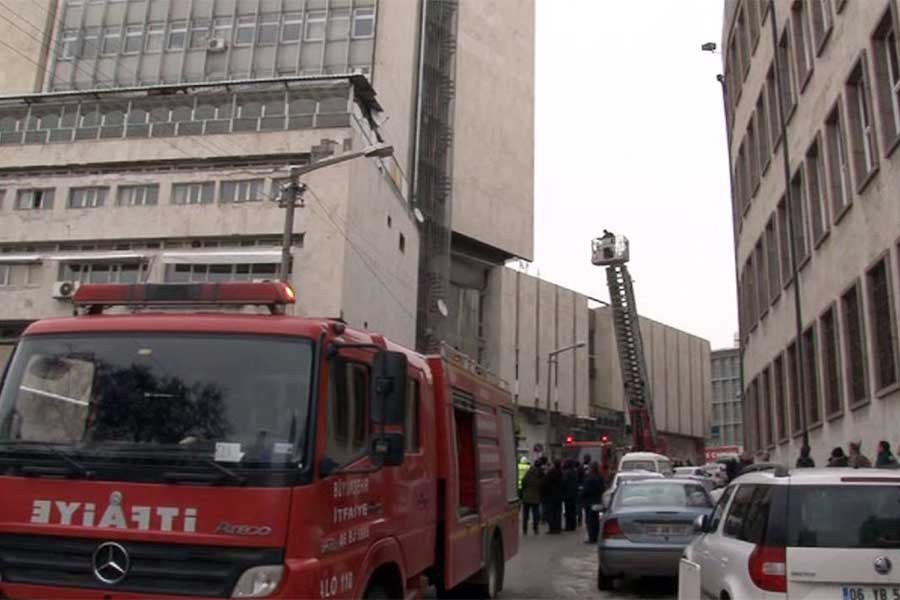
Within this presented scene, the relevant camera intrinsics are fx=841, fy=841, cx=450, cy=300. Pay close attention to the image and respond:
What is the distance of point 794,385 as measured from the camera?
989 inches

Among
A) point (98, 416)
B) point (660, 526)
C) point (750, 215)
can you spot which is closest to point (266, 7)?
point (750, 215)

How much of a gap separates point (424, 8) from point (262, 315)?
171ft

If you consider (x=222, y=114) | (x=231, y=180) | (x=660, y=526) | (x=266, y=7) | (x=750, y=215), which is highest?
(x=266, y=7)

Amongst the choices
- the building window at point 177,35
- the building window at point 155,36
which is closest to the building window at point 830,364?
the building window at point 177,35

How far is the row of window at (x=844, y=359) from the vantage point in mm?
16094

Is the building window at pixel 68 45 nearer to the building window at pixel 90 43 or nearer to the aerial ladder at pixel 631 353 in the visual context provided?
the building window at pixel 90 43

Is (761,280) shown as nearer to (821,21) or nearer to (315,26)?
(821,21)

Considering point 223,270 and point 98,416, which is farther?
point 223,270

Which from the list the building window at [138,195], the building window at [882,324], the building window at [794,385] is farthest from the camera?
the building window at [138,195]

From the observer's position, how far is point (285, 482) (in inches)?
182

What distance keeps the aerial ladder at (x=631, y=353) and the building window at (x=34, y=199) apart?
91.2ft

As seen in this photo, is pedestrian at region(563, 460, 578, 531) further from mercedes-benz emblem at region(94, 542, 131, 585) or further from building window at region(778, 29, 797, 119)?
mercedes-benz emblem at region(94, 542, 131, 585)

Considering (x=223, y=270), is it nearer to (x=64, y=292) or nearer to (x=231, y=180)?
(x=231, y=180)

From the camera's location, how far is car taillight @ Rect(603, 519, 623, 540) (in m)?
10.9
